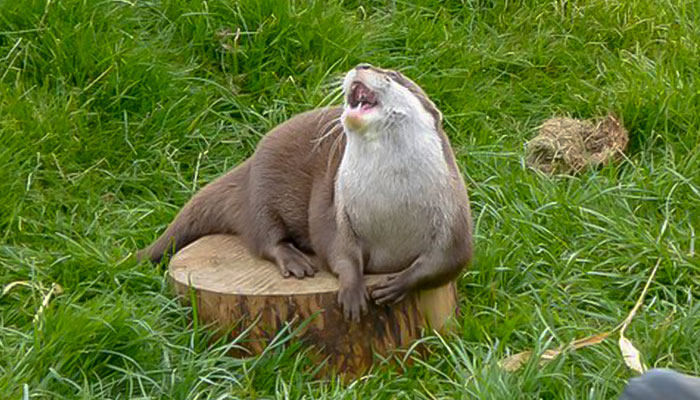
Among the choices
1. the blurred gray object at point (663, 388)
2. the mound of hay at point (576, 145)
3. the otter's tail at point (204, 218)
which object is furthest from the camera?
the mound of hay at point (576, 145)

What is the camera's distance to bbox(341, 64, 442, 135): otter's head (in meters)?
2.64

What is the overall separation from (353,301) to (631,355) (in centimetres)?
64

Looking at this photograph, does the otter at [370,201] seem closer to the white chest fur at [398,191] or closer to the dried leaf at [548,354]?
the white chest fur at [398,191]

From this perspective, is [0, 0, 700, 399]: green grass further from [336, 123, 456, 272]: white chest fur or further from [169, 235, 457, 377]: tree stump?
[336, 123, 456, 272]: white chest fur

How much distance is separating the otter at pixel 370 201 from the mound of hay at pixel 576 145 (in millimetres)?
1008

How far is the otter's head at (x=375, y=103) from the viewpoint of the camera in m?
2.64

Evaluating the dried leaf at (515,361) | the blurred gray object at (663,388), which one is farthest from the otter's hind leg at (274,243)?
the blurred gray object at (663,388)

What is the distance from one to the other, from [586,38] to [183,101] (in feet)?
5.38

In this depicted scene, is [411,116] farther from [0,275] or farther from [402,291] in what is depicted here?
[0,275]

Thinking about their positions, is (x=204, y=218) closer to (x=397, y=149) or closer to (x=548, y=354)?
(x=397, y=149)

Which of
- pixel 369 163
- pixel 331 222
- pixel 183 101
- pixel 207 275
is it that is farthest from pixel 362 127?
pixel 183 101

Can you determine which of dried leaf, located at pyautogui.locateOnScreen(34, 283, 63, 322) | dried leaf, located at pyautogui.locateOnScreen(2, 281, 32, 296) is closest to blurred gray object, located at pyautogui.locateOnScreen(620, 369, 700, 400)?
dried leaf, located at pyautogui.locateOnScreen(34, 283, 63, 322)

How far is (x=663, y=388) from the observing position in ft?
2.48

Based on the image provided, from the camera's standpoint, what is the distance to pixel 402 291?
277 cm
